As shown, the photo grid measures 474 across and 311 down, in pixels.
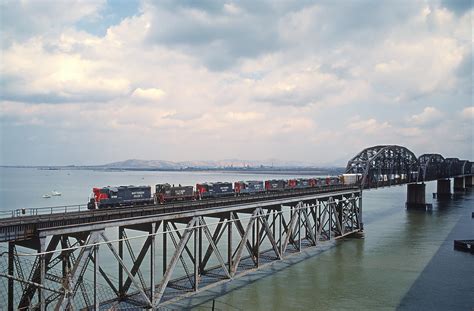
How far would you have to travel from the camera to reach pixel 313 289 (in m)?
44.4

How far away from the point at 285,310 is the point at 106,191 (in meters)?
21.9

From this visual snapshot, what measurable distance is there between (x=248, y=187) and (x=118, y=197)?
2451 centimetres

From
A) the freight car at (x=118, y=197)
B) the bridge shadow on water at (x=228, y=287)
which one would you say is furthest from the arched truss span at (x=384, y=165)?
the freight car at (x=118, y=197)

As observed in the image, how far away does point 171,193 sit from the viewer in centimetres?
5016

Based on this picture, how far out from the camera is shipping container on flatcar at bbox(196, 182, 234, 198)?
54000 mm

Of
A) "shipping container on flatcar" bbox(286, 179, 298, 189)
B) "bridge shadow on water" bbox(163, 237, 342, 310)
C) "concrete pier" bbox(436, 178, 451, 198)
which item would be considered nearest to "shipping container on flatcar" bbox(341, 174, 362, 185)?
"shipping container on flatcar" bbox(286, 179, 298, 189)

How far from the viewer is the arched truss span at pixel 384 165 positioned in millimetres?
99250

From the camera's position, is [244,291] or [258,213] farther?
[258,213]

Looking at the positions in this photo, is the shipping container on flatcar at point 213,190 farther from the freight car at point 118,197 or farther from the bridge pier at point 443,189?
the bridge pier at point 443,189

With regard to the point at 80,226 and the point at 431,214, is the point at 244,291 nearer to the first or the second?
the point at 80,226

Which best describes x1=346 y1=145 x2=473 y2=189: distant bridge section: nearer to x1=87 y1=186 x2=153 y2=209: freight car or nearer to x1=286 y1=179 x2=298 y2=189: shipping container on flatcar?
x1=286 y1=179 x2=298 y2=189: shipping container on flatcar

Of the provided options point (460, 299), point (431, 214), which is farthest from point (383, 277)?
point (431, 214)

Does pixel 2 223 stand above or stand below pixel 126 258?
above

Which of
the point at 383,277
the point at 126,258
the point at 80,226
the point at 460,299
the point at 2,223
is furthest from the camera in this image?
the point at 126,258
